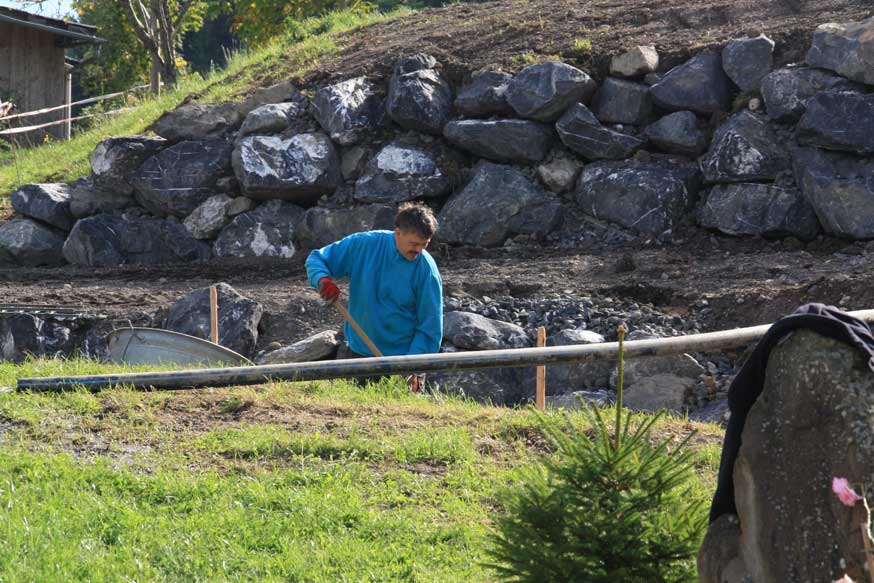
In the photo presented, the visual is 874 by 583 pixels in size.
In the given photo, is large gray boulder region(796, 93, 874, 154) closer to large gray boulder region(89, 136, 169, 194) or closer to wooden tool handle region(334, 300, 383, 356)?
wooden tool handle region(334, 300, 383, 356)

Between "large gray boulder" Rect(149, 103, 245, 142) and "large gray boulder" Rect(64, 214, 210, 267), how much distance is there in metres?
1.33

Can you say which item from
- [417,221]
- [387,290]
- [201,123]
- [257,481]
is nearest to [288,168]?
[201,123]

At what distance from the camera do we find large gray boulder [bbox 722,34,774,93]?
1196cm

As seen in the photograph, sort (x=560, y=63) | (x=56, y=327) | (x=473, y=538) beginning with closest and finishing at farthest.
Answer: (x=473, y=538)
(x=56, y=327)
(x=560, y=63)

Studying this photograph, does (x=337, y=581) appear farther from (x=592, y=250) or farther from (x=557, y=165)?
(x=557, y=165)

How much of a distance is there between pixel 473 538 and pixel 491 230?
829cm

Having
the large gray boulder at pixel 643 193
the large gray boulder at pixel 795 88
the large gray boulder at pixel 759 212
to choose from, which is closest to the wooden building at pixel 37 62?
the large gray boulder at pixel 643 193

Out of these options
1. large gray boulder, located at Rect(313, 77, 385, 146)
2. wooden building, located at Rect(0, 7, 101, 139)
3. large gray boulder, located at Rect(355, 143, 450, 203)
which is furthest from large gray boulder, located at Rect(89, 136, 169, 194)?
wooden building, located at Rect(0, 7, 101, 139)

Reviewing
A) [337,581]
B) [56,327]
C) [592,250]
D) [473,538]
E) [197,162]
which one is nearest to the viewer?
[337,581]

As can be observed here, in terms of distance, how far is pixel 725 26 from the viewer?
1341cm

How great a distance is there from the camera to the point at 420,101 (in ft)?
43.1

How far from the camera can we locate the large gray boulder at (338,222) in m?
12.6

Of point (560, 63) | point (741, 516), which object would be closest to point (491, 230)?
point (560, 63)

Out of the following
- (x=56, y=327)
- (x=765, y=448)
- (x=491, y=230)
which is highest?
(x=765, y=448)
